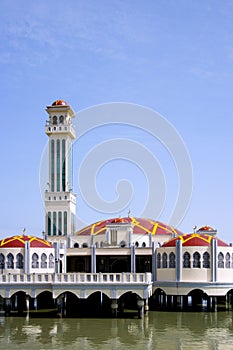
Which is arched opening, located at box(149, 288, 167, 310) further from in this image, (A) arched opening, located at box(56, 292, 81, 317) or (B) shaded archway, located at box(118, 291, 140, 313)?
(A) arched opening, located at box(56, 292, 81, 317)

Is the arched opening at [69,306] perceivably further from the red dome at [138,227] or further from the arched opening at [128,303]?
the red dome at [138,227]

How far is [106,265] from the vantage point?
56094mm

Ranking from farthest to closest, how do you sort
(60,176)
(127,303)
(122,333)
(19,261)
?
(60,176)
(127,303)
(19,261)
(122,333)

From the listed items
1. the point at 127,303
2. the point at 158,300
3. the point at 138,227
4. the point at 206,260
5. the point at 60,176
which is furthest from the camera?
the point at 60,176

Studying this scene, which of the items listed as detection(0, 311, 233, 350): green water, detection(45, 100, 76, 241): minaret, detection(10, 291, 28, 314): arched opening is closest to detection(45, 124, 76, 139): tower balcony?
detection(45, 100, 76, 241): minaret

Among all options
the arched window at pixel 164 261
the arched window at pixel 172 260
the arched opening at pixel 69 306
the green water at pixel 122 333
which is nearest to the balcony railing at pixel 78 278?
the arched opening at pixel 69 306

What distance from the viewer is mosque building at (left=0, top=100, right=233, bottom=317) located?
131ft

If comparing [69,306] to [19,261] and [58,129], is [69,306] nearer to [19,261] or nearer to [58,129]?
[19,261]

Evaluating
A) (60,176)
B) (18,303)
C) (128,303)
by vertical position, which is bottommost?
(128,303)

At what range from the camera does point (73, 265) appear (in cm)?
5709

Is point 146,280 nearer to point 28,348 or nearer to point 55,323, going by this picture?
point 55,323

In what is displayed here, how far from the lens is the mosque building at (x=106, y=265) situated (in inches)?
1567

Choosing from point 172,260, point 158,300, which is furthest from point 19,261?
point 158,300

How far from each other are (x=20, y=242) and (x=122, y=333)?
15389 mm
